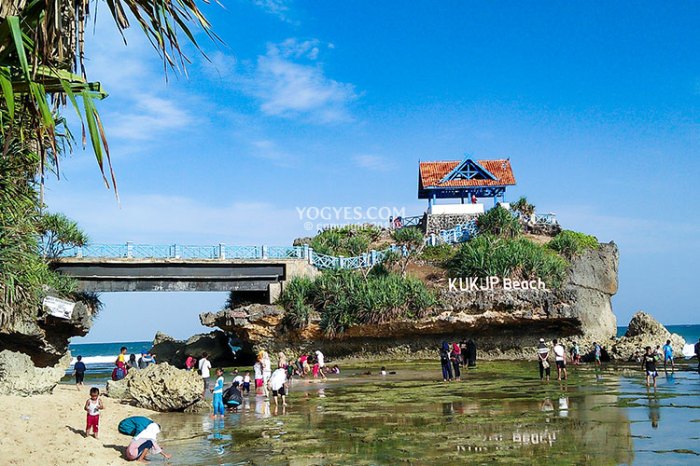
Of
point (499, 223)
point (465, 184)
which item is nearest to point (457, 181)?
point (465, 184)

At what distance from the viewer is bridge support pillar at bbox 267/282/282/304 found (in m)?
37.0

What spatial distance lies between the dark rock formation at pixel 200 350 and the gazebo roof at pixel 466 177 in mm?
21072

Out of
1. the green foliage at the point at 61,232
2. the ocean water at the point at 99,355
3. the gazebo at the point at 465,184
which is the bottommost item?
the ocean water at the point at 99,355

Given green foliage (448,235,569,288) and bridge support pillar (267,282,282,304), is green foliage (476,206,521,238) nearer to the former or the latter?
green foliage (448,235,569,288)

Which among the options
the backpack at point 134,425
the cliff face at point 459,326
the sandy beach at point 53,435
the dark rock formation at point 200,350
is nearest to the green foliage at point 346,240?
the dark rock formation at point 200,350

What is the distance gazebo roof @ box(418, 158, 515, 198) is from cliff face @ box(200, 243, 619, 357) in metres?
16.8

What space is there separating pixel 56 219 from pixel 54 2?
3202 centimetres

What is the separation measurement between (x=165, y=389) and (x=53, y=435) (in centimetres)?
507

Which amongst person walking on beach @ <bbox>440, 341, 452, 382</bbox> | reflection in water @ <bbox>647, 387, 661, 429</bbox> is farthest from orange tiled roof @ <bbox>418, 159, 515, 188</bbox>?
reflection in water @ <bbox>647, 387, 661, 429</bbox>

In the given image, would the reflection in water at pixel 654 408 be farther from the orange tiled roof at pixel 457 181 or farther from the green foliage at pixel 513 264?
the orange tiled roof at pixel 457 181

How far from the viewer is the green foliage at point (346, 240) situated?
46000 mm

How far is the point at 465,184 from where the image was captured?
2032 inches

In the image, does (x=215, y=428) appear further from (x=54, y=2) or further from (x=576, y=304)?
(x=576, y=304)

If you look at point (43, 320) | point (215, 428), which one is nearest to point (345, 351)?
point (43, 320)
